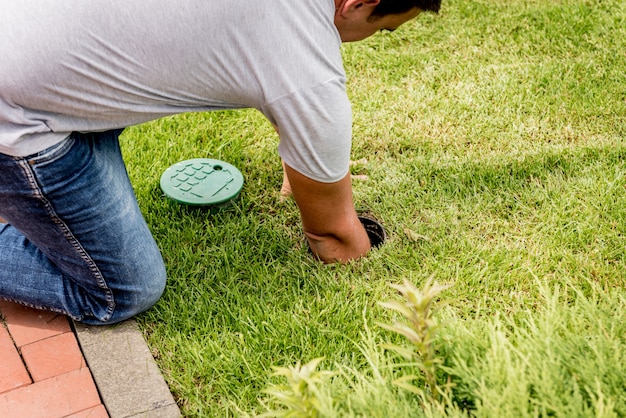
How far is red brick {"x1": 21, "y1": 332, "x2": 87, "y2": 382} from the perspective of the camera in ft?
7.69

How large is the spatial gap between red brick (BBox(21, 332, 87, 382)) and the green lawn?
26 centimetres

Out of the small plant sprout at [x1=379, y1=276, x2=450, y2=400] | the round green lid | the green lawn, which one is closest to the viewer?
the small plant sprout at [x1=379, y1=276, x2=450, y2=400]

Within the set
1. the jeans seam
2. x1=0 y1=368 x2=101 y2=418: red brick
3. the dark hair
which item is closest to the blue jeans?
the jeans seam

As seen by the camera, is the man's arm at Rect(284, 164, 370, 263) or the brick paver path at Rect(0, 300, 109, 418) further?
the man's arm at Rect(284, 164, 370, 263)

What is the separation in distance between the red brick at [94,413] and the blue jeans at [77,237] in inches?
14.0

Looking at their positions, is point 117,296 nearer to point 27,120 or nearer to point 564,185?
point 27,120

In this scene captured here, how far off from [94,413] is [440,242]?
1.42 metres

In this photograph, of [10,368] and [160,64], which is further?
[10,368]

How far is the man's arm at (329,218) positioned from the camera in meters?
2.36

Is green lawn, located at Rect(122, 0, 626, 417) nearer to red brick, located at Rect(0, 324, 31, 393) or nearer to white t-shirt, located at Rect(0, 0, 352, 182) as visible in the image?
red brick, located at Rect(0, 324, 31, 393)

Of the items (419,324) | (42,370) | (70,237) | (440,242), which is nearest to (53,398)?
(42,370)

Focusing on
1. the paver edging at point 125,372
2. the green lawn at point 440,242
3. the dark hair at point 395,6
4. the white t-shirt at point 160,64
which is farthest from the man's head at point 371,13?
the paver edging at point 125,372

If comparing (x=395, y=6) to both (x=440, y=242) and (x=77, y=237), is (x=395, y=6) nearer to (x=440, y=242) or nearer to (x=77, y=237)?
(x=440, y=242)

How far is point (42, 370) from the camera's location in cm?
235
